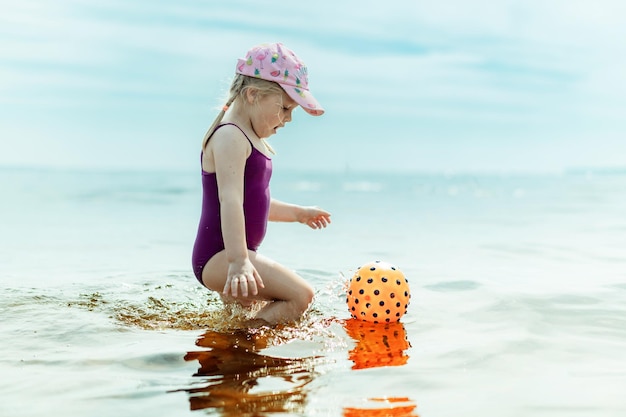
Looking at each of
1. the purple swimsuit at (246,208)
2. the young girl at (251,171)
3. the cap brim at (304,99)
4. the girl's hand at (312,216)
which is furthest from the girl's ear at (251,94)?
the girl's hand at (312,216)

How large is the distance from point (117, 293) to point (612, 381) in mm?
4222

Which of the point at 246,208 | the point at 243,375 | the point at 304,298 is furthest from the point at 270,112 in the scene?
the point at 243,375

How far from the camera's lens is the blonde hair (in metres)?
4.92

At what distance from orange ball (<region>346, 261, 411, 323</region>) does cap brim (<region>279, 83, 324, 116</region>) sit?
4.18ft

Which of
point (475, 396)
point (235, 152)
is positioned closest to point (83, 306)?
point (235, 152)

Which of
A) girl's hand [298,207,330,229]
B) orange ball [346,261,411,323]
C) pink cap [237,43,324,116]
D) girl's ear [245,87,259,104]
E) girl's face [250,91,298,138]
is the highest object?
pink cap [237,43,324,116]

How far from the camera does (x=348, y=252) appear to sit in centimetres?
994

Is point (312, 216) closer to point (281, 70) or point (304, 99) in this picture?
point (304, 99)

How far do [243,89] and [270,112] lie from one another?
250 millimetres

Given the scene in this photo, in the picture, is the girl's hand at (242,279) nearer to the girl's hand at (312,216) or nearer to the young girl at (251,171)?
the young girl at (251,171)

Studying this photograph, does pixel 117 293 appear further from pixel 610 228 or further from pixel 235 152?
pixel 610 228

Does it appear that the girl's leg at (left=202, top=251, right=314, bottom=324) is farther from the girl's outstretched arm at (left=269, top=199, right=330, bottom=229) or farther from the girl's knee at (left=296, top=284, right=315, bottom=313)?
the girl's outstretched arm at (left=269, top=199, right=330, bottom=229)

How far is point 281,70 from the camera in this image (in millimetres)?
4902

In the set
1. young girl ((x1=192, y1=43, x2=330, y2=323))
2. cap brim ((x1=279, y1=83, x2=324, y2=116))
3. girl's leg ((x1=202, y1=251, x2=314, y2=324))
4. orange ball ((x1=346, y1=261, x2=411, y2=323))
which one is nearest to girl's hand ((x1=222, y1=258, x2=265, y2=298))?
young girl ((x1=192, y1=43, x2=330, y2=323))
